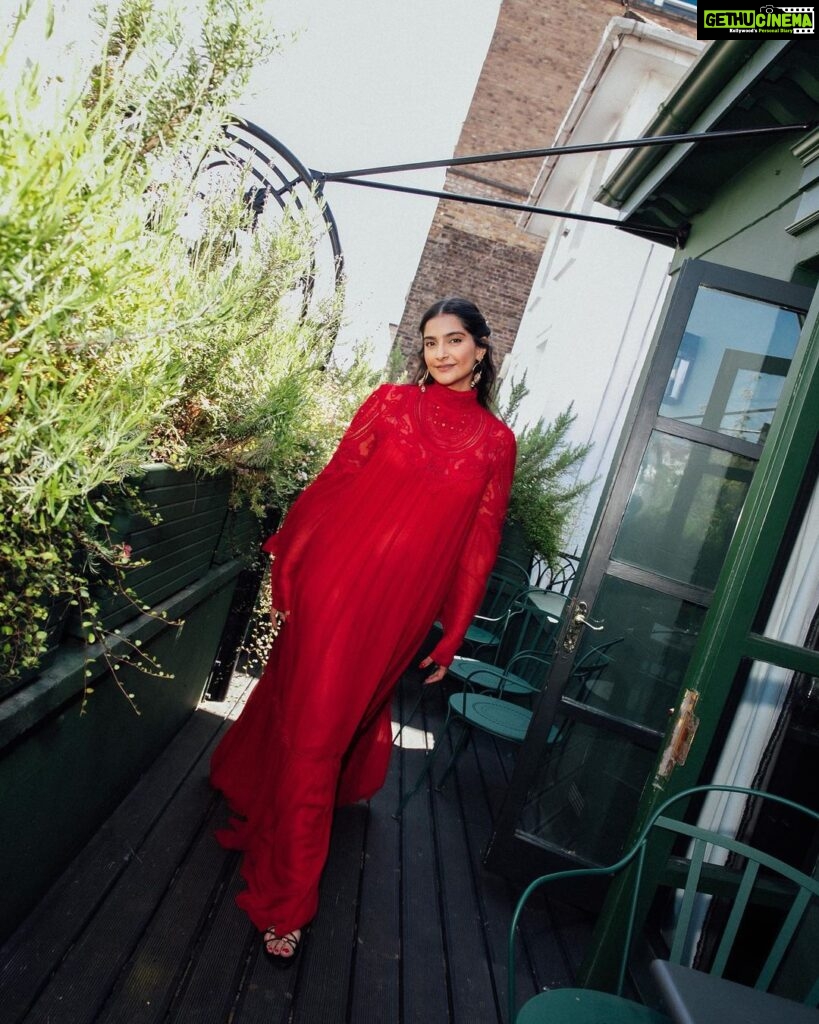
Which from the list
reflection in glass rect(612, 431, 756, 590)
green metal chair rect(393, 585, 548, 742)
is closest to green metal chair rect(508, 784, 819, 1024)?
reflection in glass rect(612, 431, 756, 590)

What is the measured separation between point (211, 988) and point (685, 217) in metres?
4.16

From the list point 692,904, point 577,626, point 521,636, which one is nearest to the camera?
point 692,904

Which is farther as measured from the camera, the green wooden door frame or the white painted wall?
the white painted wall

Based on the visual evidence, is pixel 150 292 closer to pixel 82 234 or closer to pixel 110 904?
pixel 82 234

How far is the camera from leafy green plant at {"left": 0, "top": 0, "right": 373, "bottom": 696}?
3.28 feet

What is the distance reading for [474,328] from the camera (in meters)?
2.53

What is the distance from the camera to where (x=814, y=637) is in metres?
2.36

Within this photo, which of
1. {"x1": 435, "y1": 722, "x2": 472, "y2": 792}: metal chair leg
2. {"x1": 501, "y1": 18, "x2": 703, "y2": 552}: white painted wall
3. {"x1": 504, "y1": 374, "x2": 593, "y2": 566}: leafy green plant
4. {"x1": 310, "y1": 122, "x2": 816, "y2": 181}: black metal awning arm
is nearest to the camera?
{"x1": 310, "y1": 122, "x2": 816, "y2": 181}: black metal awning arm

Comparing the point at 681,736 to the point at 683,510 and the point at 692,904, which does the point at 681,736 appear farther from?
the point at 683,510

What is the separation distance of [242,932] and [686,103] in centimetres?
376

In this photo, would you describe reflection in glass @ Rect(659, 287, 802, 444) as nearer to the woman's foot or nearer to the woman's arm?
the woman's arm

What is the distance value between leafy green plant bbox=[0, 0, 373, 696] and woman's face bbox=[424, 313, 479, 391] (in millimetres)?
489

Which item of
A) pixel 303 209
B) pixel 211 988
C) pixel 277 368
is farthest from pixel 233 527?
pixel 211 988

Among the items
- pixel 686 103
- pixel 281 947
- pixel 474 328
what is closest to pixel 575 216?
pixel 686 103
